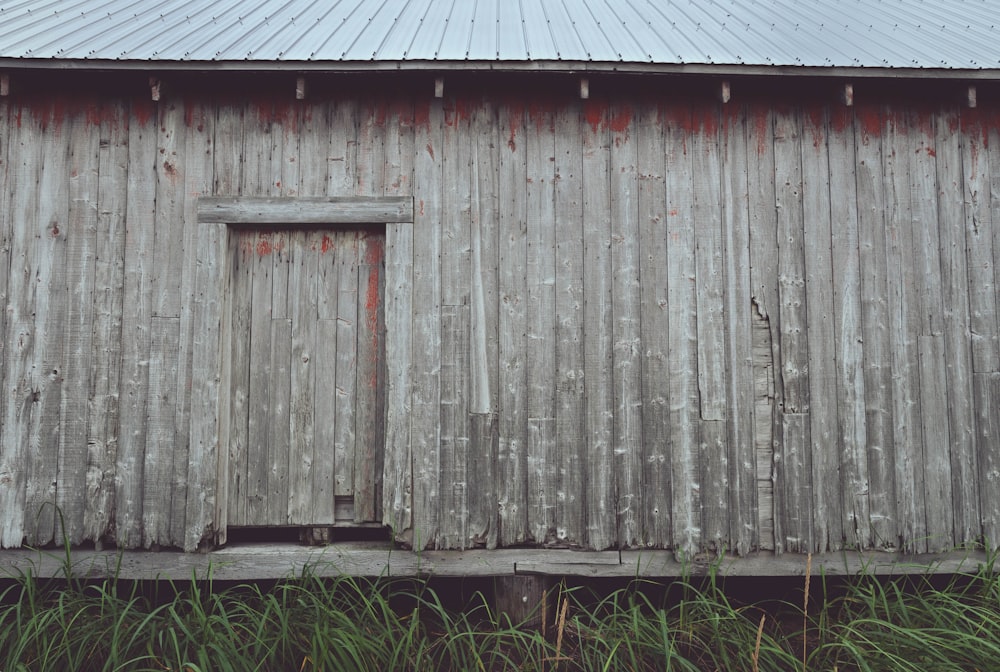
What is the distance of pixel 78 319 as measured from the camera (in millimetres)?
3533

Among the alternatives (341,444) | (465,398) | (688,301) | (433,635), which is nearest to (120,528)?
(341,444)

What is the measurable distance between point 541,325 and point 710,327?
1.05 m

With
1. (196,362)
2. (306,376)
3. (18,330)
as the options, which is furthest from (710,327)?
(18,330)

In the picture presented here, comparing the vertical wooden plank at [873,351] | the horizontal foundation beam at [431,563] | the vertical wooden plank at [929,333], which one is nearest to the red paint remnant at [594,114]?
the vertical wooden plank at [873,351]

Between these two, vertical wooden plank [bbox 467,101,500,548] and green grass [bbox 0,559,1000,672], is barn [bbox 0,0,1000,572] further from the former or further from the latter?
green grass [bbox 0,559,1000,672]

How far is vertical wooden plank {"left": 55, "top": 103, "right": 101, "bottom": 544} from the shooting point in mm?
3459

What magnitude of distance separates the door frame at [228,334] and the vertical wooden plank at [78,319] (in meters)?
0.65

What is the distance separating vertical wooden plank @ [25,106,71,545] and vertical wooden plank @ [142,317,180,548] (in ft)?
1.74

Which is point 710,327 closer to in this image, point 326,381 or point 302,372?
point 326,381

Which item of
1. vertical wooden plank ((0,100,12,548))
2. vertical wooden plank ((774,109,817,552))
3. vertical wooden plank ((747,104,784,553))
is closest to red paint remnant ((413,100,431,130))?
vertical wooden plank ((747,104,784,553))

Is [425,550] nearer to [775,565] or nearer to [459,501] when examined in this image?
[459,501]

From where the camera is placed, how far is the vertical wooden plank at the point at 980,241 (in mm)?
3639

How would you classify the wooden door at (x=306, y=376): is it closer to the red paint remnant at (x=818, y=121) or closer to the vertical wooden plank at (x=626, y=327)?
the vertical wooden plank at (x=626, y=327)

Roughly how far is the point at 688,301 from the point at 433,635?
251 centimetres
